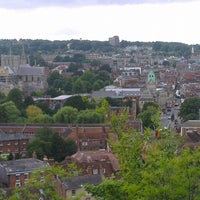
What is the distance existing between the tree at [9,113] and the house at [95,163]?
21746 mm

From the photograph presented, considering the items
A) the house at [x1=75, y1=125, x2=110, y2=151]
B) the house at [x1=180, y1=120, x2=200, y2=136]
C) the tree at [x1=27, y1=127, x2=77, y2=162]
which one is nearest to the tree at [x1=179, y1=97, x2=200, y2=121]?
the house at [x1=180, y1=120, x2=200, y2=136]

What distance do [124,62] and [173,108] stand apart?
84837mm

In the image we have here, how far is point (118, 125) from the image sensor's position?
21.5 m

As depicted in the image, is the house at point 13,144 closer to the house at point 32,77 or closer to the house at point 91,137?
the house at point 91,137

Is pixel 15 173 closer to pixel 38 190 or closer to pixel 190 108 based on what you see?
pixel 38 190

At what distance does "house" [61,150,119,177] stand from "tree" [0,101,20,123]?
21.7 metres

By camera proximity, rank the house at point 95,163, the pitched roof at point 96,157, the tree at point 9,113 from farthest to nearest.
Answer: the tree at point 9,113 → the pitched roof at point 96,157 → the house at point 95,163

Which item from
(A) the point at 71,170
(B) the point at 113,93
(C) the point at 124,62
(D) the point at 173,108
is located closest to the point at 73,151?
(A) the point at 71,170

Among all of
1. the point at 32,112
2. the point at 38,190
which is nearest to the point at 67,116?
the point at 32,112

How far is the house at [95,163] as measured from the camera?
33.0 m

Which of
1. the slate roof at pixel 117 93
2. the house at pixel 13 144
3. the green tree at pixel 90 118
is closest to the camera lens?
the house at pixel 13 144

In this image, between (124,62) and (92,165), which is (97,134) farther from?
(124,62)

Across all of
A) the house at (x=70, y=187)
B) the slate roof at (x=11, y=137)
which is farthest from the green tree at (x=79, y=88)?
the house at (x=70, y=187)

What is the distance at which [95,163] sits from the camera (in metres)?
33.9
